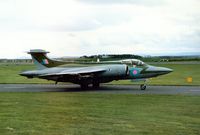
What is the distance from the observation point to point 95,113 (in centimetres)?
1358

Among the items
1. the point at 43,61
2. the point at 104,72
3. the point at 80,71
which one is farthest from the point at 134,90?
the point at 43,61

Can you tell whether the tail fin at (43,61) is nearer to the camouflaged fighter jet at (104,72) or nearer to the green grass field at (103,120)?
the camouflaged fighter jet at (104,72)

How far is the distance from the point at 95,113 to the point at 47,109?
234 cm

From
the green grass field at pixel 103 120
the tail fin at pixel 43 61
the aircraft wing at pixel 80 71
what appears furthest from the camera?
the tail fin at pixel 43 61

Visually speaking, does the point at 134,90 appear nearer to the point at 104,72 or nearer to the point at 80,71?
the point at 104,72

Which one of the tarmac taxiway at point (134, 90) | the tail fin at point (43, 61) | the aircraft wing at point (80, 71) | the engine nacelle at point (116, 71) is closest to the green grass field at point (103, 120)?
the tarmac taxiway at point (134, 90)

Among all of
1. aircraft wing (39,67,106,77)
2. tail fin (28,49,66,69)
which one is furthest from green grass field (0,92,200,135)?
tail fin (28,49,66,69)

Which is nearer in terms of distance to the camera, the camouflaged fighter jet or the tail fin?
the camouflaged fighter jet

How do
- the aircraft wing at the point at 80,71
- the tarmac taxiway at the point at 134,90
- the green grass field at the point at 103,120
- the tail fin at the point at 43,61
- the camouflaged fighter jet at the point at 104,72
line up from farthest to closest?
the tail fin at the point at 43,61
the camouflaged fighter jet at the point at 104,72
the aircraft wing at the point at 80,71
the tarmac taxiway at the point at 134,90
the green grass field at the point at 103,120

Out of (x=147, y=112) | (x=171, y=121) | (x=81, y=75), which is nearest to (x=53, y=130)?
(x=171, y=121)

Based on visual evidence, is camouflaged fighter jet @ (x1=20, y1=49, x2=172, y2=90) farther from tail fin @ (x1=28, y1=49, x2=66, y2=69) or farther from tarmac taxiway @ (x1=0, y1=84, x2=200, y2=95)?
tail fin @ (x1=28, y1=49, x2=66, y2=69)

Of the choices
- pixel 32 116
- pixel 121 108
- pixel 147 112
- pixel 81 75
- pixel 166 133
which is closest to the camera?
pixel 166 133

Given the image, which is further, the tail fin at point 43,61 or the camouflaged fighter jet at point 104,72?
the tail fin at point 43,61

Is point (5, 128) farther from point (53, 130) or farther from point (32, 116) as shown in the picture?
point (32, 116)
